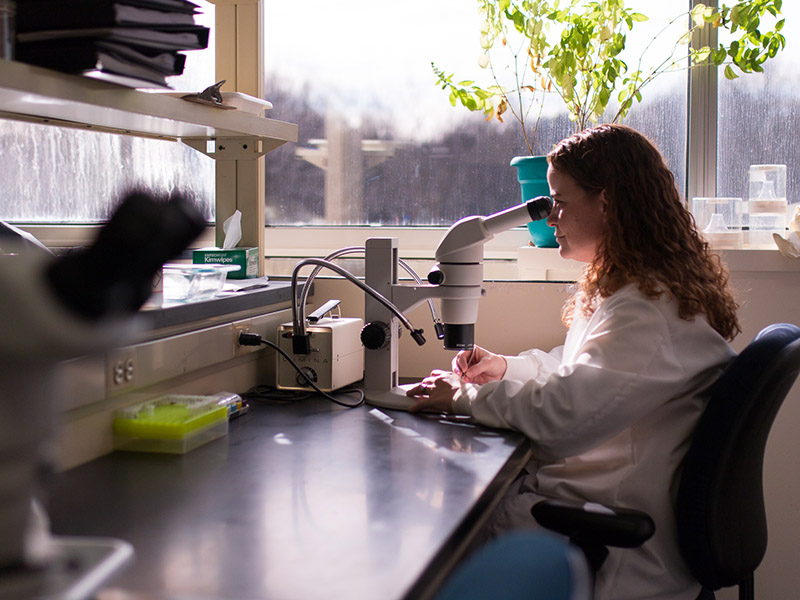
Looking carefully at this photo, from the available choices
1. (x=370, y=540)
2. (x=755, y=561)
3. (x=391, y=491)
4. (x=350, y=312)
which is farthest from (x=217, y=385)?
(x=755, y=561)

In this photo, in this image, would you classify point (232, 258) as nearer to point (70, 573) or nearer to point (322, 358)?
point (322, 358)

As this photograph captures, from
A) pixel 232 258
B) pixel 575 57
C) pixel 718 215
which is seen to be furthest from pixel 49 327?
pixel 718 215

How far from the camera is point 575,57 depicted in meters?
2.14

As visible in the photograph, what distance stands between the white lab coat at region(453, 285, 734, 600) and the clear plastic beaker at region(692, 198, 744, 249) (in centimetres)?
74

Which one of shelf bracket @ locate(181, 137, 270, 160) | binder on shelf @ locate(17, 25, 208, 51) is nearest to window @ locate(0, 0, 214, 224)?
shelf bracket @ locate(181, 137, 270, 160)

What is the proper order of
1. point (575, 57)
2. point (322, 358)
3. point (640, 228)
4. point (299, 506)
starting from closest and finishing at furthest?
point (299, 506) → point (640, 228) → point (322, 358) → point (575, 57)

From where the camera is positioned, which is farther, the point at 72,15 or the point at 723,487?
the point at 723,487

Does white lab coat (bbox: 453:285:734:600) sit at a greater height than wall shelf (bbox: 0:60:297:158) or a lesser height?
lesser

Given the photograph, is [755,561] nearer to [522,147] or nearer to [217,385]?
[217,385]

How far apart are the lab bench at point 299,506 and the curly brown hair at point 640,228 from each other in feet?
1.32

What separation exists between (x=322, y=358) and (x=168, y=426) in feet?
1.74

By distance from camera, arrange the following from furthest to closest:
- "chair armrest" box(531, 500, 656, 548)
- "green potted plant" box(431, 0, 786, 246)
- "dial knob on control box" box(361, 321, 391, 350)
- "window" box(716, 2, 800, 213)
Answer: "window" box(716, 2, 800, 213) → "green potted plant" box(431, 0, 786, 246) → "dial knob on control box" box(361, 321, 391, 350) → "chair armrest" box(531, 500, 656, 548)

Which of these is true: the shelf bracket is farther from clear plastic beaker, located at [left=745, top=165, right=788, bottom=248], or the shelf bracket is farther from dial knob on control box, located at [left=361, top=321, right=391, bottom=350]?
clear plastic beaker, located at [left=745, top=165, right=788, bottom=248]

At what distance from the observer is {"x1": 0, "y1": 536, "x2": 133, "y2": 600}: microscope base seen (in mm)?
483
